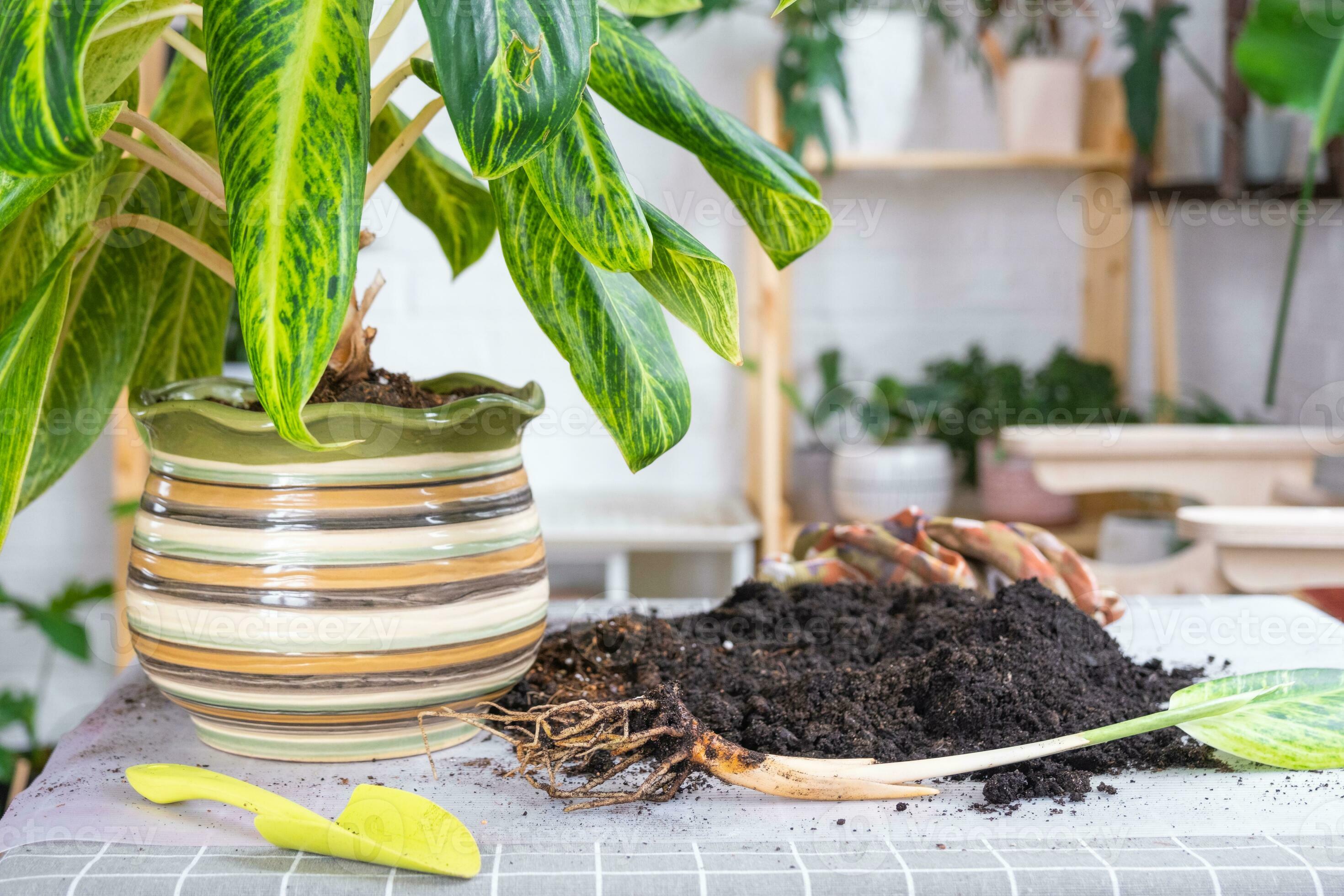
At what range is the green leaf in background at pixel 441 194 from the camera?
2.62 ft

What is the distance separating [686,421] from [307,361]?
0.67 ft

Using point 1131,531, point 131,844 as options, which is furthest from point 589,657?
point 1131,531

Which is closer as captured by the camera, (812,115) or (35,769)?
(35,769)

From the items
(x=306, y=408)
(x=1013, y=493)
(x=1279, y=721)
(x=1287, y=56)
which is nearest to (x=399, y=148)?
(x=306, y=408)

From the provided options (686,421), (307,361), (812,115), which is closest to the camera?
(307,361)

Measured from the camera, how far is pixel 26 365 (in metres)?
0.55

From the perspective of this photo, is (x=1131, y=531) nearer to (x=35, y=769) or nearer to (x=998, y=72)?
(x=998, y=72)

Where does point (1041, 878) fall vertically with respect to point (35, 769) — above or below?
above

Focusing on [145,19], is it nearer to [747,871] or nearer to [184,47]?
[184,47]

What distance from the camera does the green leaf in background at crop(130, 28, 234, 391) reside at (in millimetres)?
767

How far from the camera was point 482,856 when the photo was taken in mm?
505

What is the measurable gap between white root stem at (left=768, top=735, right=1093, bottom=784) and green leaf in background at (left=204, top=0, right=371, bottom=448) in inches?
12.0

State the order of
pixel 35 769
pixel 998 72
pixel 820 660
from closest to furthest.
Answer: pixel 820 660
pixel 35 769
pixel 998 72

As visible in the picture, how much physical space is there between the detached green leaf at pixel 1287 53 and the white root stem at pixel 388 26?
1.38 meters
